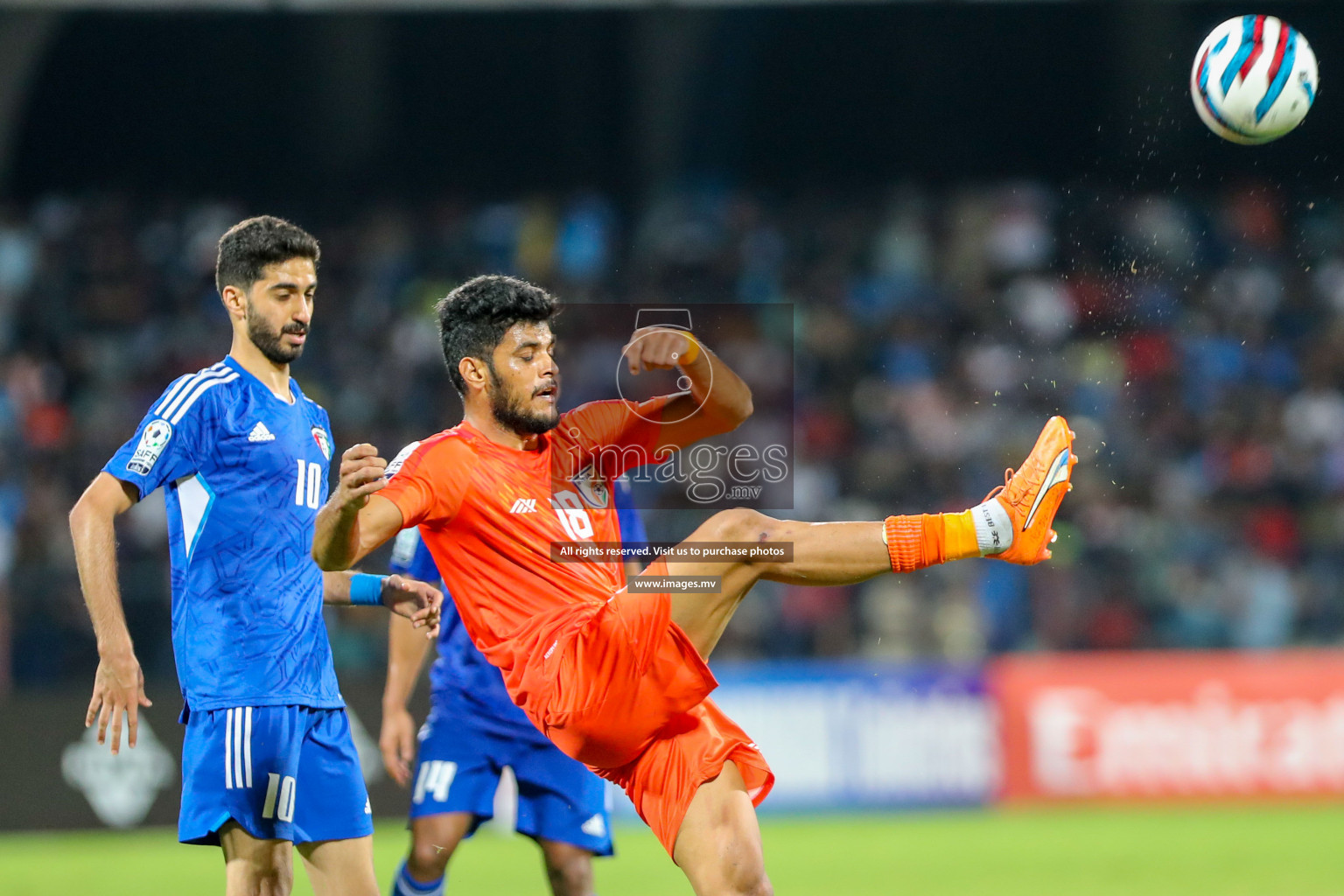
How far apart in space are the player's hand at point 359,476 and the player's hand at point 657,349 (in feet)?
3.09

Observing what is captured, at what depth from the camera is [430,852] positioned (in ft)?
19.2

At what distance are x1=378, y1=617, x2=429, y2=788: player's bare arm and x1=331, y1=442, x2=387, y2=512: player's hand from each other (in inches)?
71.6

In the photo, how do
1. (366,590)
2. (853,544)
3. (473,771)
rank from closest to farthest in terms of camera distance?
(853,544) < (366,590) < (473,771)

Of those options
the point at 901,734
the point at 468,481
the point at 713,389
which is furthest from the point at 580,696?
the point at 901,734

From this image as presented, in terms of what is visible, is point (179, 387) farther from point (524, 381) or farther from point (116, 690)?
point (524, 381)

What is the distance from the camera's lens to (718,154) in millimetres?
19016

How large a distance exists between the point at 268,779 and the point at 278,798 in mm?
74

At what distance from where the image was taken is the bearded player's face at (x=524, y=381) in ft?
16.6

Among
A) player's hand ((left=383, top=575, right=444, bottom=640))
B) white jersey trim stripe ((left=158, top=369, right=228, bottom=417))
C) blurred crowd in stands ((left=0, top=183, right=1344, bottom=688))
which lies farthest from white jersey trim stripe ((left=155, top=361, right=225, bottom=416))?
blurred crowd in stands ((left=0, top=183, right=1344, bottom=688))

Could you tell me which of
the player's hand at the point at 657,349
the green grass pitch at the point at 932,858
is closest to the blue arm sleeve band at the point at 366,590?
the player's hand at the point at 657,349

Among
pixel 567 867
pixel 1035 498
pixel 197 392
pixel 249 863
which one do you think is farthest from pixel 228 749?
pixel 1035 498

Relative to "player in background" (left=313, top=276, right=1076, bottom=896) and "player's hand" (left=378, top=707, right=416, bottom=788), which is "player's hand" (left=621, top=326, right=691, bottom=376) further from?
"player's hand" (left=378, top=707, right=416, bottom=788)

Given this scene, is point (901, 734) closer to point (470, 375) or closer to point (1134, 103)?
point (470, 375)

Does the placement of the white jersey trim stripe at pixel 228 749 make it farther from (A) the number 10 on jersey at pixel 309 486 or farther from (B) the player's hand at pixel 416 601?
(A) the number 10 on jersey at pixel 309 486
